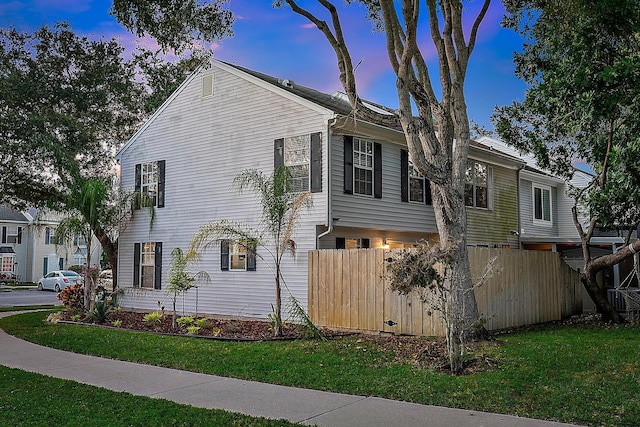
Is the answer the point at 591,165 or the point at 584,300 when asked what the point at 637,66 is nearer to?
the point at 591,165

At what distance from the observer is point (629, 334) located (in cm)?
1220

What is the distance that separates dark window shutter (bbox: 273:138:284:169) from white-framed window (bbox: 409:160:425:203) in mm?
3984

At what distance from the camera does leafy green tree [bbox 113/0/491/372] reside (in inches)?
411

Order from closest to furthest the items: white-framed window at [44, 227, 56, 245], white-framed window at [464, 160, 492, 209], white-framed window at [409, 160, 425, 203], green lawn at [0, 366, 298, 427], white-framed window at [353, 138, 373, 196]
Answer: green lawn at [0, 366, 298, 427], white-framed window at [353, 138, 373, 196], white-framed window at [409, 160, 425, 203], white-framed window at [464, 160, 492, 209], white-framed window at [44, 227, 56, 245]

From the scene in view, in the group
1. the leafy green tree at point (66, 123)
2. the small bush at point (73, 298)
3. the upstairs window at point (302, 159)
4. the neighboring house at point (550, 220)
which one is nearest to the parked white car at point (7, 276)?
the leafy green tree at point (66, 123)

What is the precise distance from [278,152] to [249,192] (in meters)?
1.38

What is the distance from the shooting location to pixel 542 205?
2517 cm

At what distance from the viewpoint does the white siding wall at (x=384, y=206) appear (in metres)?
14.4

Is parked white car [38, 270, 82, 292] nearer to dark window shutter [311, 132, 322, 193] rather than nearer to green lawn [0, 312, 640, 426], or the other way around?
green lawn [0, 312, 640, 426]

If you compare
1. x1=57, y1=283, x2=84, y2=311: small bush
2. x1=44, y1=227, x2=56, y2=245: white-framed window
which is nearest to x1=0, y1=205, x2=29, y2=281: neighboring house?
x1=44, y1=227, x2=56, y2=245: white-framed window

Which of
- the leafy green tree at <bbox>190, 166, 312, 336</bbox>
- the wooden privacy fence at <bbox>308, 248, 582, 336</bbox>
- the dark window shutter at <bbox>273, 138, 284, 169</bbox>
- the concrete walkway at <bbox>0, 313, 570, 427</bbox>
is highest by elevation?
the dark window shutter at <bbox>273, 138, 284, 169</bbox>

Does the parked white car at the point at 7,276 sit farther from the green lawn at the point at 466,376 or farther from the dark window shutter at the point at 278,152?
the dark window shutter at the point at 278,152

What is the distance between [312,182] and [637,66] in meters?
7.41

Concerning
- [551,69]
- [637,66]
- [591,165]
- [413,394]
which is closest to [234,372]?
[413,394]
